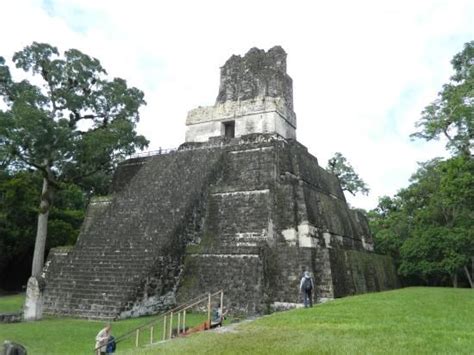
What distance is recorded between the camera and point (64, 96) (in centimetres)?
1739

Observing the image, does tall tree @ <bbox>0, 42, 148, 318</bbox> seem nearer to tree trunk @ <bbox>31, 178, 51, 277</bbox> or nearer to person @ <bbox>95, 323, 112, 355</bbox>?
tree trunk @ <bbox>31, 178, 51, 277</bbox>

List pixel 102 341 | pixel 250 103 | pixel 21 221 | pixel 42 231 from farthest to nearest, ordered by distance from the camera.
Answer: pixel 21 221 → pixel 250 103 → pixel 42 231 → pixel 102 341

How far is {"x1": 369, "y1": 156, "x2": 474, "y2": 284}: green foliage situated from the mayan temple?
2460 millimetres

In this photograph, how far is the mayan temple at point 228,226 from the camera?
1173cm

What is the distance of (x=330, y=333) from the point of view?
20.0ft

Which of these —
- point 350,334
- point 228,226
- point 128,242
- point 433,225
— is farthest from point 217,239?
point 433,225

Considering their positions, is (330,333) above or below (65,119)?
below

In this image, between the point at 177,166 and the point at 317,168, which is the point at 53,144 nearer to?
the point at 177,166

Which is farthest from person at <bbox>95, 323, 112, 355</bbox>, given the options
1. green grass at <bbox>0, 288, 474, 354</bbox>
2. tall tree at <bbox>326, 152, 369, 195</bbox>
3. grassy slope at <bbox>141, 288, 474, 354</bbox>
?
tall tree at <bbox>326, 152, 369, 195</bbox>

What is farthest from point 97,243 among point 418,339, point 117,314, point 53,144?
point 418,339

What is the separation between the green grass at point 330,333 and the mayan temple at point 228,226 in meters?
2.02

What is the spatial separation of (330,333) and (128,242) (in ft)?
26.8

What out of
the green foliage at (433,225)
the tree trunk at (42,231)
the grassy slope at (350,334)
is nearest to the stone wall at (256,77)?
the green foliage at (433,225)

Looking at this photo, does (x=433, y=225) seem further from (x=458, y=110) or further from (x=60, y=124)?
(x=60, y=124)
